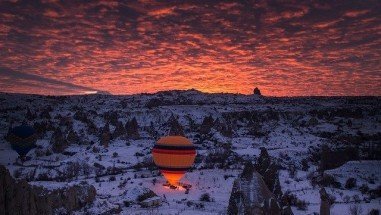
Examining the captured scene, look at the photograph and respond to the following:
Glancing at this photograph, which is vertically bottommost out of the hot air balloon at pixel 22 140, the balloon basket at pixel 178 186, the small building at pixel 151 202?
the balloon basket at pixel 178 186

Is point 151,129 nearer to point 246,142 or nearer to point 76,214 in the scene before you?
point 246,142

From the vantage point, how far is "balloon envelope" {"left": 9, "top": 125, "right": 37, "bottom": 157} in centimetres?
3962

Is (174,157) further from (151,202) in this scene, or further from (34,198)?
(34,198)

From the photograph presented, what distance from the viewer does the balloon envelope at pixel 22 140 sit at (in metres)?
39.6

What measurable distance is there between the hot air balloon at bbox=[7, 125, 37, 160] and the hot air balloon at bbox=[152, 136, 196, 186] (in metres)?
18.5

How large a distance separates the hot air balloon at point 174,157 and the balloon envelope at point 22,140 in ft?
60.8

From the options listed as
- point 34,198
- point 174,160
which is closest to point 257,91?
point 174,160

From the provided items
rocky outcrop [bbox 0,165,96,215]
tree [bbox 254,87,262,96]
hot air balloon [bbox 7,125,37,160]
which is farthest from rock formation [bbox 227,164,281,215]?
tree [bbox 254,87,262,96]

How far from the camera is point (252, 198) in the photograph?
1070 centimetres

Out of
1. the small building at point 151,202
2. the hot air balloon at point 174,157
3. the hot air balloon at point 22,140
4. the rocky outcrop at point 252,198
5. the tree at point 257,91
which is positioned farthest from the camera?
the tree at point 257,91

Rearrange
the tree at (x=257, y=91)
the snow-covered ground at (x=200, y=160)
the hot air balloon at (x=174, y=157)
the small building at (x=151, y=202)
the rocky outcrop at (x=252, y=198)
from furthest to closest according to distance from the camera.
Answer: the tree at (x=257, y=91) → the hot air balloon at (x=174, y=157) → the snow-covered ground at (x=200, y=160) → the small building at (x=151, y=202) → the rocky outcrop at (x=252, y=198)

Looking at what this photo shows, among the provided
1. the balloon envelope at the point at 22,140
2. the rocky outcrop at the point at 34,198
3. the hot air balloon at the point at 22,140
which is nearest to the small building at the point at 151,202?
the rocky outcrop at the point at 34,198

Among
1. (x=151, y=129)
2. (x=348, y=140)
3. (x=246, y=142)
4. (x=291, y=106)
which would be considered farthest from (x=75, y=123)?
(x=291, y=106)

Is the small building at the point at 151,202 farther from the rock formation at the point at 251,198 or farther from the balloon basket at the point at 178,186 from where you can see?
the rock formation at the point at 251,198
